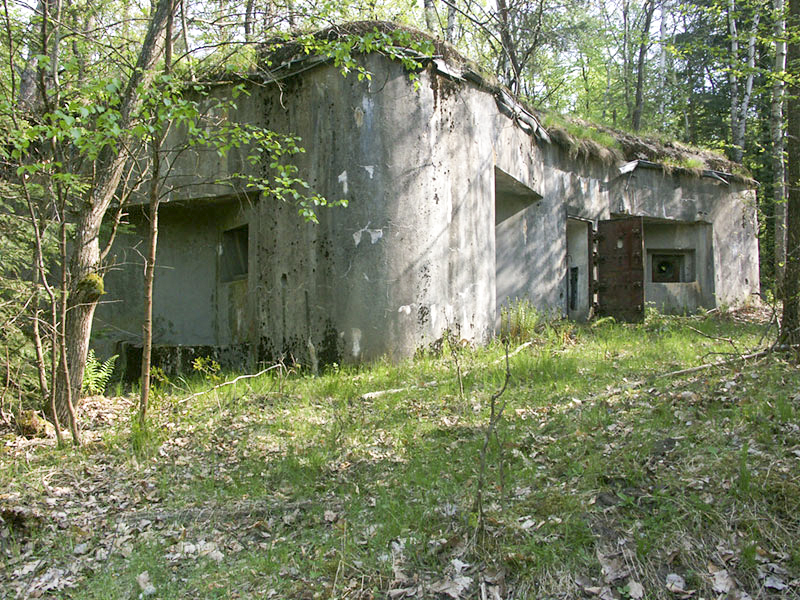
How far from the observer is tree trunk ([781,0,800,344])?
5.33 meters

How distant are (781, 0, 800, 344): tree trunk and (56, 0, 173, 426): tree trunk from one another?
556 cm

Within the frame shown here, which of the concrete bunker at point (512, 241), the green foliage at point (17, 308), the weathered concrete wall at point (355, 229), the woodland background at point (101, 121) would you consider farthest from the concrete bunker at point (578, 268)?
the green foliage at point (17, 308)

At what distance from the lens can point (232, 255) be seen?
8.96m

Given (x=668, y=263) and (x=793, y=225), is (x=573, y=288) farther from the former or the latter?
(x=793, y=225)

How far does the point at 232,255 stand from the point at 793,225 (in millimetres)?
7002

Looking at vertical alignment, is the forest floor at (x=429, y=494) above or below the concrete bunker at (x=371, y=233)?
below

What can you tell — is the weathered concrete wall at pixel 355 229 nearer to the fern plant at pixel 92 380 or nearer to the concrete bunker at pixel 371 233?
the concrete bunker at pixel 371 233

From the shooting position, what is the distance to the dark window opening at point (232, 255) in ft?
29.2

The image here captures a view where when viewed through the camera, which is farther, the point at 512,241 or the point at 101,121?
the point at 512,241

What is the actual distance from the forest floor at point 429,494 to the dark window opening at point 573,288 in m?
5.64

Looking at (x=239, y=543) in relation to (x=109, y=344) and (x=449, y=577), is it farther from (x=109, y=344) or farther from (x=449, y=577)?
(x=109, y=344)

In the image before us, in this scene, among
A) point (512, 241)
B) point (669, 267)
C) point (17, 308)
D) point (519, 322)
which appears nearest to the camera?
point (17, 308)

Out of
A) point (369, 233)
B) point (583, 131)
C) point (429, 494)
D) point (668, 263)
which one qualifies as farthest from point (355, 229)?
point (668, 263)

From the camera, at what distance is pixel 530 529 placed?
312 cm
